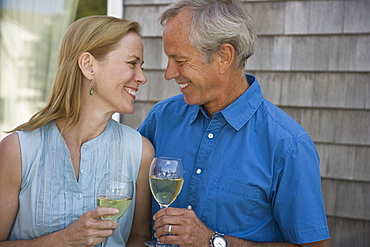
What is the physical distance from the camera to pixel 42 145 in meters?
1.99

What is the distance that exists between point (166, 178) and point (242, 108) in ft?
1.84

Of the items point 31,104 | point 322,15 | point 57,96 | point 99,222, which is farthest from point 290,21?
point 31,104

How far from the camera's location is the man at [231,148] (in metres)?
1.91

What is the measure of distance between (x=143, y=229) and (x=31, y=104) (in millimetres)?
2580

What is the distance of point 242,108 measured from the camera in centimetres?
209

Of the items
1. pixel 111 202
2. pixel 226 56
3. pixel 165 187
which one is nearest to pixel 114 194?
pixel 111 202

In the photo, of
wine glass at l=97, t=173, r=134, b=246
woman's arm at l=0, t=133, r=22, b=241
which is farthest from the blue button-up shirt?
woman's arm at l=0, t=133, r=22, b=241

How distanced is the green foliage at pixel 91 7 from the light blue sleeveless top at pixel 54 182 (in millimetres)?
2182

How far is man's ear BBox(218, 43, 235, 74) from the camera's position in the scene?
211 cm

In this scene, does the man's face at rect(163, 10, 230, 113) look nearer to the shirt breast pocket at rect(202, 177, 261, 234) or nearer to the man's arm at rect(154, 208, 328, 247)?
the shirt breast pocket at rect(202, 177, 261, 234)

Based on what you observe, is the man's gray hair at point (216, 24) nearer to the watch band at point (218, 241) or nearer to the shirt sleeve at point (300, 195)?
the shirt sleeve at point (300, 195)

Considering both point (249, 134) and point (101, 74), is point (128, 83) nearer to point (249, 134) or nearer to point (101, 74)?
point (101, 74)

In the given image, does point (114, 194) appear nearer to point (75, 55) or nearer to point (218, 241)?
point (218, 241)

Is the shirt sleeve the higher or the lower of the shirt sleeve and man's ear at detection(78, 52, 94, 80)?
the lower
